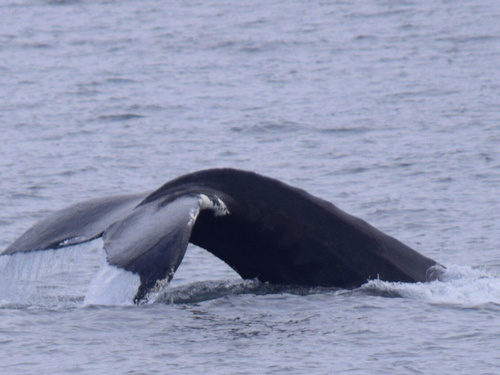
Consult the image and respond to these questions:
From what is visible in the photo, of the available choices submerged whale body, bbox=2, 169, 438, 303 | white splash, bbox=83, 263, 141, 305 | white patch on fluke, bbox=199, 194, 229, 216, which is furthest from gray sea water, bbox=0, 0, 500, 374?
white patch on fluke, bbox=199, 194, 229, 216

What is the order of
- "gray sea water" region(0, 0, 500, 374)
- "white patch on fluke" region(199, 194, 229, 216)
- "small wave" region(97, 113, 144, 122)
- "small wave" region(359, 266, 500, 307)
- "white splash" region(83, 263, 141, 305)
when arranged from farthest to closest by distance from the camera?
"small wave" region(97, 113, 144, 122) < "small wave" region(359, 266, 500, 307) < "gray sea water" region(0, 0, 500, 374) < "white patch on fluke" region(199, 194, 229, 216) < "white splash" region(83, 263, 141, 305)

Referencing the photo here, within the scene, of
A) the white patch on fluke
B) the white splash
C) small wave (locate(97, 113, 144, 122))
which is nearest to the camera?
the white splash

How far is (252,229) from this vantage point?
314 inches

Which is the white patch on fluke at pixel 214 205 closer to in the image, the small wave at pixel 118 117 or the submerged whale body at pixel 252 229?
the submerged whale body at pixel 252 229

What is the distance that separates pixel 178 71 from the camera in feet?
77.7

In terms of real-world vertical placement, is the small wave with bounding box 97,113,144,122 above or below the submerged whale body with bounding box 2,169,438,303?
below

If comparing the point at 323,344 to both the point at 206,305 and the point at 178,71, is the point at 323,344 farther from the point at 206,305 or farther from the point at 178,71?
the point at 178,71

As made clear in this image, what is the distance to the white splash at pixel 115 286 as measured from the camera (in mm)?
6805

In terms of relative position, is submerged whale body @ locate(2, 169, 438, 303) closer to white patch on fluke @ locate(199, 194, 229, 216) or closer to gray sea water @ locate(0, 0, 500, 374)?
white patch on fluke @ locate(199, 194, 229, 216)

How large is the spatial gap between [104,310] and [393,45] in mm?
17801

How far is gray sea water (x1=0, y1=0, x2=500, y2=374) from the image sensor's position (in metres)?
7.79

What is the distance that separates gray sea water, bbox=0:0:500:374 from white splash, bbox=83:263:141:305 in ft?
1.84

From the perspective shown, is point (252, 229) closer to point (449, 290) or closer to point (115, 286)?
point (115, 286)

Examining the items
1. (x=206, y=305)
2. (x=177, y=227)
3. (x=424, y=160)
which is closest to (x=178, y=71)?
(x=424, y=160)
